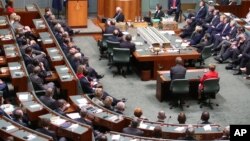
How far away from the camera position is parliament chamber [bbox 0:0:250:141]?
40.0 ft

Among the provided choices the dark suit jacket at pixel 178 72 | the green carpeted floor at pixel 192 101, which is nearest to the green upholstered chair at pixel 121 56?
the green carpeted floor at pixel 192 101

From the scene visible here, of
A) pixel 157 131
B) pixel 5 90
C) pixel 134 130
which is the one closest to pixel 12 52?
pixel 5 90

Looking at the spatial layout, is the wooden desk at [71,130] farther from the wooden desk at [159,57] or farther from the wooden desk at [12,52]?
the wooden desk at [159,57]

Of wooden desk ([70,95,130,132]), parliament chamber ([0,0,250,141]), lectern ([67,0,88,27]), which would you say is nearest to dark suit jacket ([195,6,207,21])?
parliament chamber ([0,0,250,141])

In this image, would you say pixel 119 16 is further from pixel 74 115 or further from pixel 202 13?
pixel 74 115

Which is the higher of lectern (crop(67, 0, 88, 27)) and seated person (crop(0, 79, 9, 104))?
lectern (crop(67, 0, 88, 27))

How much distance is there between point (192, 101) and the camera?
16.1 meters

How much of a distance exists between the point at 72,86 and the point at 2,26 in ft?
18.8

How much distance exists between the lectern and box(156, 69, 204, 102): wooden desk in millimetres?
7576

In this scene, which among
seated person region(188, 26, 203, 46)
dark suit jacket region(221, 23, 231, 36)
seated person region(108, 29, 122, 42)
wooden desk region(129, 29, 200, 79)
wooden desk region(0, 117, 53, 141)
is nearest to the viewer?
wooden desk region(0, 117, 53, 141)

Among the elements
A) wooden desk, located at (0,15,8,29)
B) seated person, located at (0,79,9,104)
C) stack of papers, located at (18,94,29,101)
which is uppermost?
wooden desk, located at (0,15,8,29)

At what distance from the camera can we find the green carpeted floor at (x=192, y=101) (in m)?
15.0

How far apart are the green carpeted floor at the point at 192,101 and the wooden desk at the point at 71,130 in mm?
3221

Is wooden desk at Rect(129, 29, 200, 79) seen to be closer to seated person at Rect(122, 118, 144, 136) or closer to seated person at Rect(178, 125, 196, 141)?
seated person at Rect(122, 118, 144, 136)
